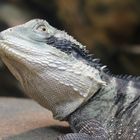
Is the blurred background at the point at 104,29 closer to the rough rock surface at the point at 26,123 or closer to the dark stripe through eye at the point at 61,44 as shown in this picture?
the rough rock surface at the point at 26,123

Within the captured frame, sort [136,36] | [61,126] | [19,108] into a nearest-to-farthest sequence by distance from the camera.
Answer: [61,126], [19,108], [136,36]

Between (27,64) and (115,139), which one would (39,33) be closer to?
(27,64)

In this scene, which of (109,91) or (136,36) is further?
(136,36)

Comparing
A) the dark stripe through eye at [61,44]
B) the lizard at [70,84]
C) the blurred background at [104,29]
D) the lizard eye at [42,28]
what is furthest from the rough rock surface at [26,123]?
the blurred background at [104,29]

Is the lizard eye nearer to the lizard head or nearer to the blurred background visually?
the lizard head

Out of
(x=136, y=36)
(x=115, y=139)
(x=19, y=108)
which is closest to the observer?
(x=115, y=139)

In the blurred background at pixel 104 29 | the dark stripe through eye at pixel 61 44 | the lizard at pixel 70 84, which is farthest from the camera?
the blurred background at pixel 104 29

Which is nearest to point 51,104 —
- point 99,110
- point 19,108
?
point 99,110
